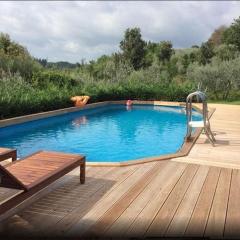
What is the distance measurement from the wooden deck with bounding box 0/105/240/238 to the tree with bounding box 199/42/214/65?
683 inches

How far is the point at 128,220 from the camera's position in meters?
3.29

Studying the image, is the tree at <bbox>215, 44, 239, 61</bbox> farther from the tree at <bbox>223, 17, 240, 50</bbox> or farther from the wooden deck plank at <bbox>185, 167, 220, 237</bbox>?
the wooden deck plank at <bbox>185, 167, 220, 237</bbox>

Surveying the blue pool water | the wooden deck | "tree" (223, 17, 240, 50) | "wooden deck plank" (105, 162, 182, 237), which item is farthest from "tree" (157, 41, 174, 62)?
"wooden deck plank" (105, 162, 182, 237)

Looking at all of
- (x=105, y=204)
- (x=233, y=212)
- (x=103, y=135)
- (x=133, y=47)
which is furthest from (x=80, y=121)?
(x=133, y=47)

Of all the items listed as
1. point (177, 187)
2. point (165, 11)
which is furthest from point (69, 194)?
point (165, 11)

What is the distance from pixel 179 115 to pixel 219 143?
663 cm

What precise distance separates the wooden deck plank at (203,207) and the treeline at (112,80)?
258 inches

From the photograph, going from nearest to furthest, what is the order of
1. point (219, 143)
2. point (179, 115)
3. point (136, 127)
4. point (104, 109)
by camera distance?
point (219, 143)
point (136, 127)
point (179, 115)
point (104, 109)

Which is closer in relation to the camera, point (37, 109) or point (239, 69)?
point (37, 109)

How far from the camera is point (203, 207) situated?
143 inches

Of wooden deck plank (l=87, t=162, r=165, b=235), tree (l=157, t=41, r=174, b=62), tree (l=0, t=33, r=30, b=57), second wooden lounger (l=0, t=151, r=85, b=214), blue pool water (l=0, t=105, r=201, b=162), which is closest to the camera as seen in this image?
second wooden lounger (l=0, t=151, r=85, b=214)

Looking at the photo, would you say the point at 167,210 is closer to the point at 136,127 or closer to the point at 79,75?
the point at 136,127

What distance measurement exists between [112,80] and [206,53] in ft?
23.2

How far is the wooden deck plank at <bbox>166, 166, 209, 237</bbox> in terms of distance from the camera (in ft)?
10.2
